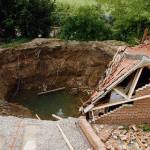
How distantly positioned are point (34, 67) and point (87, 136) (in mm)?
11902

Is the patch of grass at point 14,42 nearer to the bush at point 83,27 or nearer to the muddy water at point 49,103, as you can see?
the bush at point 83,27

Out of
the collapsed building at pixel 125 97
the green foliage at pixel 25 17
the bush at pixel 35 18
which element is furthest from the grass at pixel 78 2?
the collapsed building at pixel 125 97

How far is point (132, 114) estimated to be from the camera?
711 inches

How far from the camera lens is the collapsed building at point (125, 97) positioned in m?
17.9

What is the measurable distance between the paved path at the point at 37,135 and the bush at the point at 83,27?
37.7 feet

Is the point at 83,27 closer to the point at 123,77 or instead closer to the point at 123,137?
the point at 123,77

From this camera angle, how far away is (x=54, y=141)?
16.7 metres

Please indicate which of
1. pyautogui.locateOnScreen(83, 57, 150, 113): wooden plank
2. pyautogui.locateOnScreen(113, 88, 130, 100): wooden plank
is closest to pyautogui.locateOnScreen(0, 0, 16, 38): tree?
pyautogui.locateOnScreen(83, 57, 150, 113): wooden plank

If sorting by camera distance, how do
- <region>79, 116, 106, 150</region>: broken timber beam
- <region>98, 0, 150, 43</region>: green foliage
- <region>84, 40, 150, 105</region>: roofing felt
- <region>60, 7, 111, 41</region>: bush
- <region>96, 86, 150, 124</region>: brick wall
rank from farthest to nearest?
<region>60, 7, 111, 41</region>: bush → <region>98, 0, 150, 43</region>: green foliage → <region>84, 40, 150, 105</region>: roofing felt → <region>96, 86, 150, 124</region>: brick wall → <region>79, 116, 106, 150</region>: broken timber beam

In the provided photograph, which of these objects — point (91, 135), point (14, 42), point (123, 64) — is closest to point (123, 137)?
point (91, 135)

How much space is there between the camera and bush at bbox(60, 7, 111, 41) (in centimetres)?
2869

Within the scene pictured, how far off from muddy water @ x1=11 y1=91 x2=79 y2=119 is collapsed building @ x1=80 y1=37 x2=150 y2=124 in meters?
5.83

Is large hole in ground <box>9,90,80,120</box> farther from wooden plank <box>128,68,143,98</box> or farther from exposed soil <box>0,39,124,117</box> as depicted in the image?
wooden plank <box>128,68,143,98</box>

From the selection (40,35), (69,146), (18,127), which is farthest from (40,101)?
(69,146)
